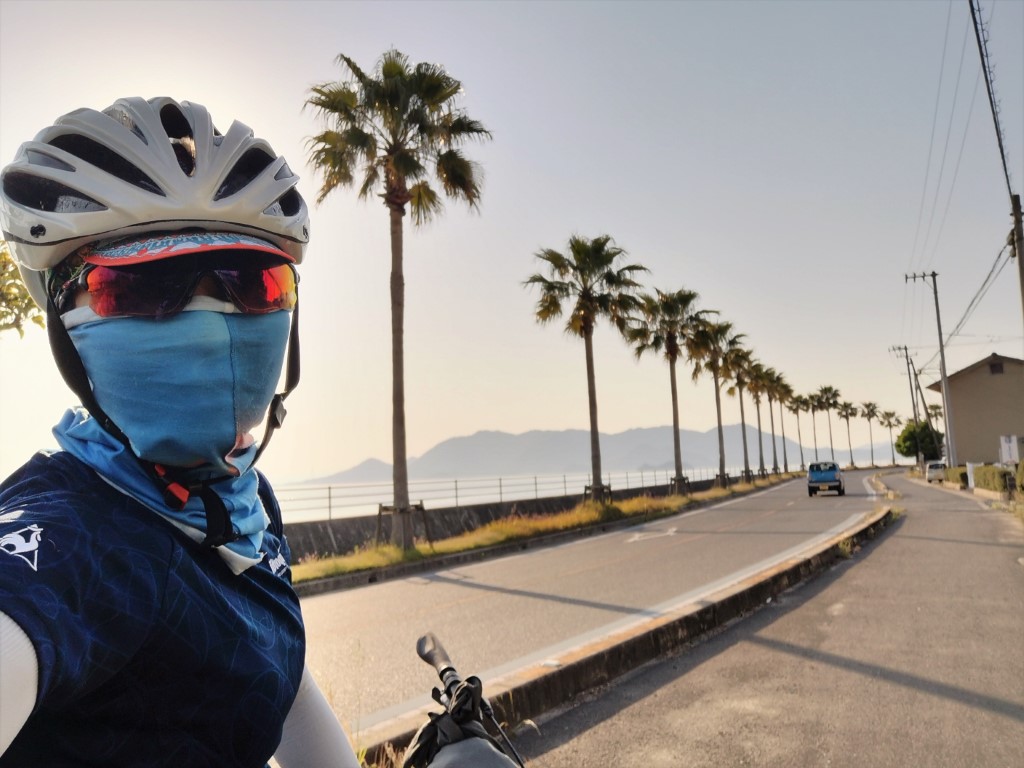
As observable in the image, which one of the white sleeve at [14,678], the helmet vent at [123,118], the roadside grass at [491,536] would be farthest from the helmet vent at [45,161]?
the roadside grass at [491,536]

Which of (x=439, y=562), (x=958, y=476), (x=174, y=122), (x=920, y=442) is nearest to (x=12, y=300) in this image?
(x=174, y=122)

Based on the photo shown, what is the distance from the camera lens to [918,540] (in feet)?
46.5

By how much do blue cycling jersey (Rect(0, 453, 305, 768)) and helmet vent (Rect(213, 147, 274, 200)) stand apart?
58 centimetres

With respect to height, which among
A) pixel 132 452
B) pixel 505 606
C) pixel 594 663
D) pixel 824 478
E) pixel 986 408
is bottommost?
pixel 505 606

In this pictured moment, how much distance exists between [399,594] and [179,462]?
34.9 ft

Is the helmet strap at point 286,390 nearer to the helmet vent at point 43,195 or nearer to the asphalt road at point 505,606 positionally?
the helmet vent at point 43,195

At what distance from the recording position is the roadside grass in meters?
13.3

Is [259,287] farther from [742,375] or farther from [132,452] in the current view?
[742,375]

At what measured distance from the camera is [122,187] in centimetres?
128

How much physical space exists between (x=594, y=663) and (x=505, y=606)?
457cm

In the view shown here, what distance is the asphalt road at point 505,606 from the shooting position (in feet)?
21.7

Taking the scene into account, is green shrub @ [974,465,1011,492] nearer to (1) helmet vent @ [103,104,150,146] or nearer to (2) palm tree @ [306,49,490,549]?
(2) palm tree @ [306,49,490,549]

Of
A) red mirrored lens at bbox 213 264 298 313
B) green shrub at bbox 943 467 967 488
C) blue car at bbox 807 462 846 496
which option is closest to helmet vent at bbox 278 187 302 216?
red mirrored lens at bbox 213 264 298 313

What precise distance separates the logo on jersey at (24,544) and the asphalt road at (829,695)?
376 centimetres
